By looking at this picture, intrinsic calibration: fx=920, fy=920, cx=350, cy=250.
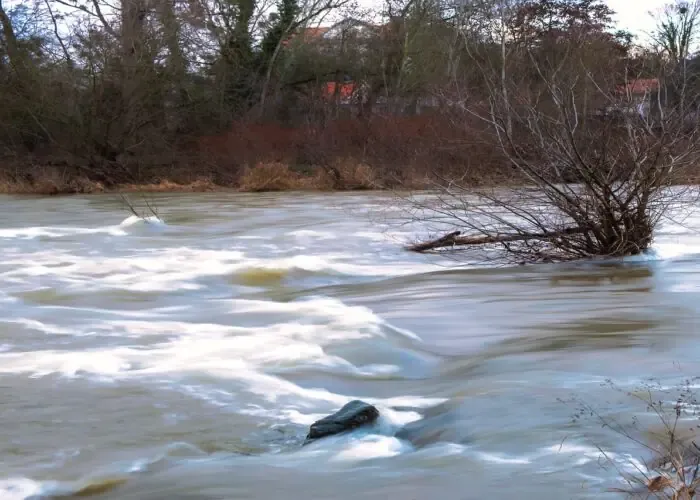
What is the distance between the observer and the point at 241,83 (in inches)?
1566

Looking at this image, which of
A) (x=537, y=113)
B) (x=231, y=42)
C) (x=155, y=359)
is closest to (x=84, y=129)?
(x=231, y=42)

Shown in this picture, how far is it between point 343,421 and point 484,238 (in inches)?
304

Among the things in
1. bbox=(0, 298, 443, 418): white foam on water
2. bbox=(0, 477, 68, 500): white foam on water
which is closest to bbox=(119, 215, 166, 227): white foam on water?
bbox=(0, 298, 443, 418): white foam on water

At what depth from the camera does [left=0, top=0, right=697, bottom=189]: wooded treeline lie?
33.4m

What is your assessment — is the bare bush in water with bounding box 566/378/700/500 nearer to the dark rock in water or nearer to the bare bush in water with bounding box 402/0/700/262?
the dark rock in water

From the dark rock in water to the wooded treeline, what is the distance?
878 inches

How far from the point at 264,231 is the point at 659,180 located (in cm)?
843

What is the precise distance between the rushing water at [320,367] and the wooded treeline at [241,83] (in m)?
16.8

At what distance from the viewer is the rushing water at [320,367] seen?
457 cm

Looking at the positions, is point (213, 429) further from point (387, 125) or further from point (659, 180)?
point (387, 125)

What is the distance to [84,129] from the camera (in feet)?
112

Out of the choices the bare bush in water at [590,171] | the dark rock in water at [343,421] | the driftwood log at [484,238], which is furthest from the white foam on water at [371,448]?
the driftwood log at [484,238]

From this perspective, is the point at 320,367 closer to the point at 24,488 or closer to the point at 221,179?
the point at 24,488

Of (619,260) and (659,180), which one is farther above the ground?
(659,180)
